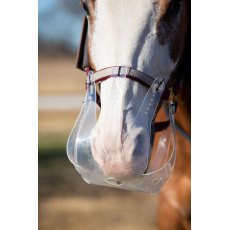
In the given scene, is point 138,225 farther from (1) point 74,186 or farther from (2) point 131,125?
(2) point 131,125

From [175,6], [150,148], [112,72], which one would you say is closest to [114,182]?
[150,148]

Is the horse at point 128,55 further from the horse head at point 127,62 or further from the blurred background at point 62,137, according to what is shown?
the blurred background at point 62,137

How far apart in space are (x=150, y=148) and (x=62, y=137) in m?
0.24

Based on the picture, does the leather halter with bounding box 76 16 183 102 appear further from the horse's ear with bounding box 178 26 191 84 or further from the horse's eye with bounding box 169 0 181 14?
the horse's eye with bounding box 169 0 181 14

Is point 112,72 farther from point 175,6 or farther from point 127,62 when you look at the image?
point 175,6

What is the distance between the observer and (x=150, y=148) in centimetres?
93

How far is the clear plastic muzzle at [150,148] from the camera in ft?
3.05

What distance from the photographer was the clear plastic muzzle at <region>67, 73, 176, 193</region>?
3.05 ft

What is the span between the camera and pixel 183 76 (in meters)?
0.99

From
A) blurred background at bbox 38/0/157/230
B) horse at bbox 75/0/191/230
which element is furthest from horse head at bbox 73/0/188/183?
blurred background at bbox 38/0/157/230

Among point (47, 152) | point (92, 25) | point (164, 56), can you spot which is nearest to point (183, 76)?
point (164, 56)

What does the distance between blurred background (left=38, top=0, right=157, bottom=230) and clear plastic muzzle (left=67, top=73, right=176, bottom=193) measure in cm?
7
